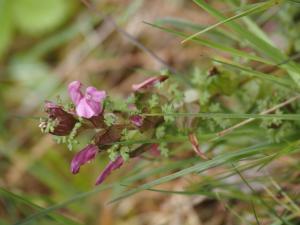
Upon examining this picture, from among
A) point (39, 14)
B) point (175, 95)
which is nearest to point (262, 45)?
point (175, 95)

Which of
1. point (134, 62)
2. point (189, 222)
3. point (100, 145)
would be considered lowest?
point (189, 222)

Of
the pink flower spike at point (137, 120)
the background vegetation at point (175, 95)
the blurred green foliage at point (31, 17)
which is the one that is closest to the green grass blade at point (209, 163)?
the background vegetation at point (175, 95)

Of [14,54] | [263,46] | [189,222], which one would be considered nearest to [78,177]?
[189,222]

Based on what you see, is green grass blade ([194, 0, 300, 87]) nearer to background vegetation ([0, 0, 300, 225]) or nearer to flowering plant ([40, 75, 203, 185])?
background vegetation ([0, 0, 300, 225])

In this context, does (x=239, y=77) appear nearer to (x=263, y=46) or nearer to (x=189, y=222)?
(x=263, y=46)

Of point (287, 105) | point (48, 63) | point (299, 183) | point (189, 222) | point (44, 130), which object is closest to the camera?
point (44, 130)

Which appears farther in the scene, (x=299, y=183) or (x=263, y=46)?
(x=299, y=183)

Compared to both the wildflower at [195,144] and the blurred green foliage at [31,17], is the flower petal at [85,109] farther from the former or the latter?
the blurred green foliage at [31,17]
